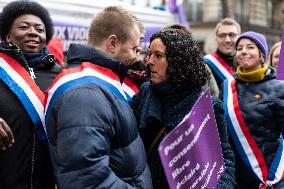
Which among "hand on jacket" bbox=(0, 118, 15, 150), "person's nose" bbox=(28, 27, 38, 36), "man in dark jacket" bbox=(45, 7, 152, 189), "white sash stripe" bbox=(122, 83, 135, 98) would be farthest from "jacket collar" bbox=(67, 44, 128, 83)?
"white sash stripe" bbox=(122, 83, 135, 98)

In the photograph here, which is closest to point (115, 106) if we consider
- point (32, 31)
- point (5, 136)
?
point (5, 136)

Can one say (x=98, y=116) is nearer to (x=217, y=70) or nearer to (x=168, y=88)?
(x=168, y=88)

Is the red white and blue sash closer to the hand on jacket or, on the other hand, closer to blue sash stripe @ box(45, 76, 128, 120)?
the hand on jacket

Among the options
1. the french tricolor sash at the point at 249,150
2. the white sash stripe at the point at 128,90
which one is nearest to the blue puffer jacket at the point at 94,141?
the white sash stripe at the point at 128,90

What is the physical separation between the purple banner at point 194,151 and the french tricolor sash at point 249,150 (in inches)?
54.6

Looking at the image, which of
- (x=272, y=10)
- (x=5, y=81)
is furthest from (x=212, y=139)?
(x=272, y=10)

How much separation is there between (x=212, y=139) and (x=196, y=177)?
0.25m

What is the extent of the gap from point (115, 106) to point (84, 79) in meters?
0.18

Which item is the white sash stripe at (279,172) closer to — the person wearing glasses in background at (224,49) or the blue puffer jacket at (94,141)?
the person wearing glasses in background at (224,49)

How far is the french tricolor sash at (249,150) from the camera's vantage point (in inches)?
146

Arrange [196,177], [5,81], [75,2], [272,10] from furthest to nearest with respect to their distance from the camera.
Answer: [272,10], [75,2], [5,81], [196,177]

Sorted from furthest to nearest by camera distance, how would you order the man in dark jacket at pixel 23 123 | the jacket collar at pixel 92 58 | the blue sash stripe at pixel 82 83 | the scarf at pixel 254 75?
the scarf at pixel 254 75
the man in dark jacket at pixel 23 123
the jacket collar at pixel 92 58
the blue sash stripe at pixel 82 83

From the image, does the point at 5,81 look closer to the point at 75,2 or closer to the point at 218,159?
the point at 218,159

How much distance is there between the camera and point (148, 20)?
878 cm
